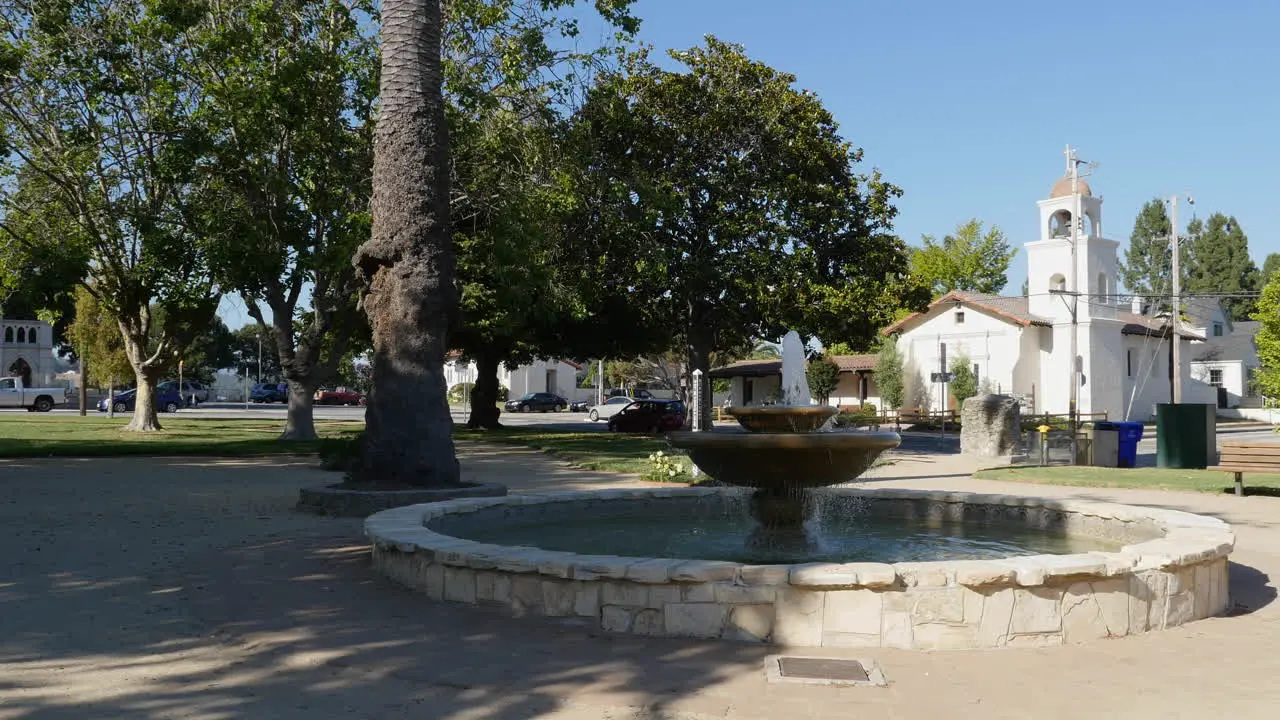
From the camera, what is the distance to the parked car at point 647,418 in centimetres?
3653

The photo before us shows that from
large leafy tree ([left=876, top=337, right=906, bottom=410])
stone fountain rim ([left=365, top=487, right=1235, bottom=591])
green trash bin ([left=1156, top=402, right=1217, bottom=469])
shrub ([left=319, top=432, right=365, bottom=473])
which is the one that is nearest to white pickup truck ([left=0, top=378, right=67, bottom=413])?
shrub ([left=319, top=432, right=365, bottom=473])

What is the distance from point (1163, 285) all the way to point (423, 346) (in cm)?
9497

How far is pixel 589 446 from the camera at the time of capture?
27.5m

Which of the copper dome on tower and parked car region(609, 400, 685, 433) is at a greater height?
the copper dome on tower

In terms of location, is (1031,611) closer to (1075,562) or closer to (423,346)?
(1075,562)

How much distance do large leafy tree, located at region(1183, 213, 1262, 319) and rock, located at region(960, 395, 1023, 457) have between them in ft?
246

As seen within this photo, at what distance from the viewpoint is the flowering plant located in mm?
16656

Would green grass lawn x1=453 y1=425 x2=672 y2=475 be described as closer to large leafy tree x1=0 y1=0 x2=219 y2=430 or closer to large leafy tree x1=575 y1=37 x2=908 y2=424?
large leafy tree x1=575 y1=37 x2=908 y2=424

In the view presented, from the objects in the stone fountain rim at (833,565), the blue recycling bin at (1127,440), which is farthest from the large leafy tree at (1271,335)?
the stone fountain rim at (833,565)

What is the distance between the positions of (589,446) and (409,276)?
16473mm

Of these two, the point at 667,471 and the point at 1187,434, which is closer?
the point at 667,471

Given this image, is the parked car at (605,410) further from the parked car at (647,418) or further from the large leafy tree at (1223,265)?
the large leafy tree at (1223,265)

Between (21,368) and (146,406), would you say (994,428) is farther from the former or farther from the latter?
(21,368)

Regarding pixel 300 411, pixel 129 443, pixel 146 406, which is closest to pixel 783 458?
pixel 129 443
